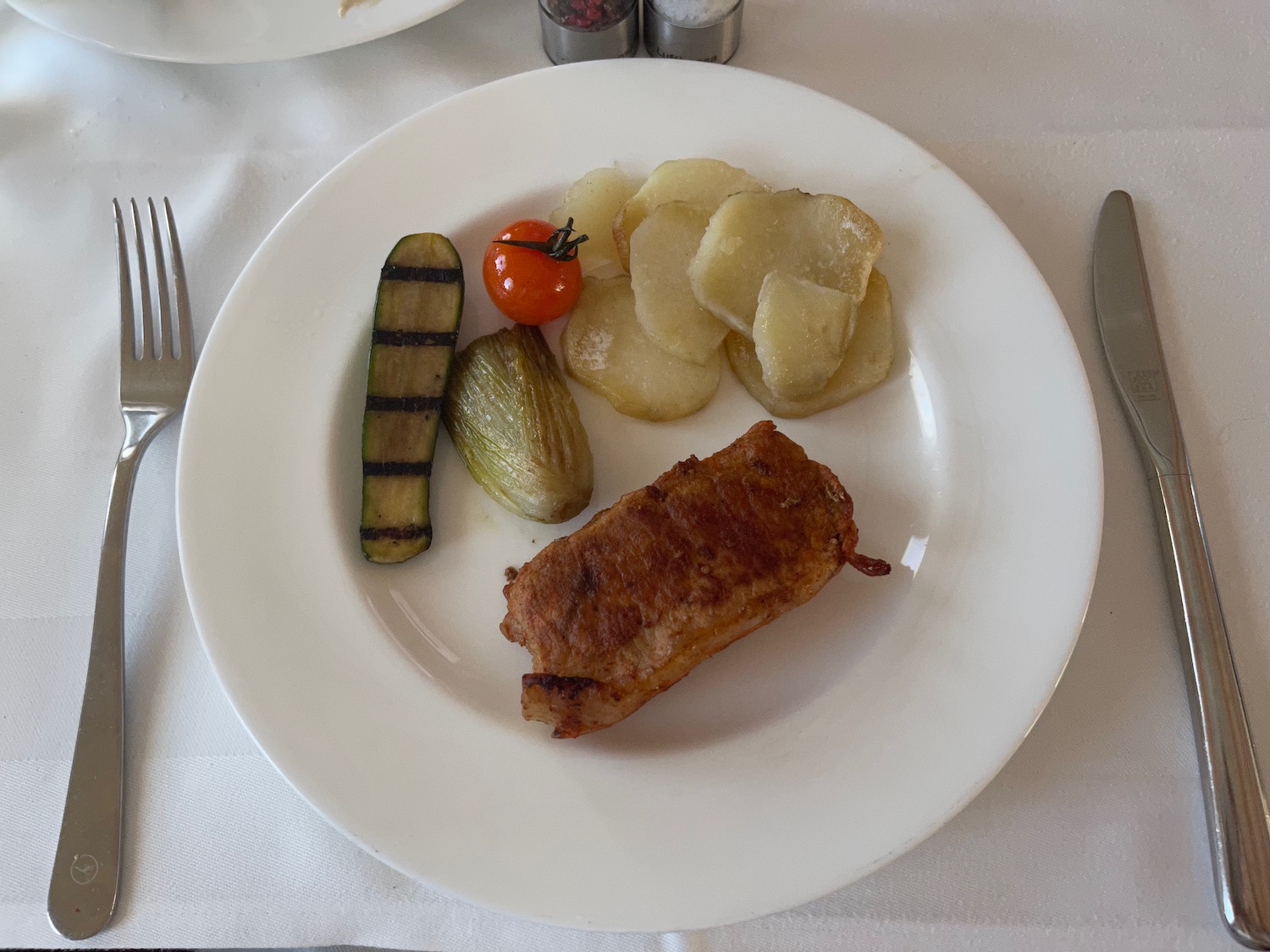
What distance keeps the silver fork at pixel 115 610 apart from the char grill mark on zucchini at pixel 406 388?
659 millimetres

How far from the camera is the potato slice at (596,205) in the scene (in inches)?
89.4

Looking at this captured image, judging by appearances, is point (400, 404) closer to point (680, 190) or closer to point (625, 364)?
point (625, 364)

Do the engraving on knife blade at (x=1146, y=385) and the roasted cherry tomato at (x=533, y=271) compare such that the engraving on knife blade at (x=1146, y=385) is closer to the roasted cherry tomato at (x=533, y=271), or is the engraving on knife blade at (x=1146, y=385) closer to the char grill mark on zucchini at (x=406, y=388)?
the roasted cherry tomato at (x=533, y=271)

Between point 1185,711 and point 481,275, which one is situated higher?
point 481,275

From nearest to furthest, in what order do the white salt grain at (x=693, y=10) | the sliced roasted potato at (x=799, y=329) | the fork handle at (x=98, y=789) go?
the fork handle at (x=98, y=789) < the sliced roasted potato at (x=799, y=329) < the white salt grain at (x=693, y=10)

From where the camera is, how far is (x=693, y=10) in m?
2.43

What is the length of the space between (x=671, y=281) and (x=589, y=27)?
0.94m

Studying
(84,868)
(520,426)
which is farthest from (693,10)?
(84,868)

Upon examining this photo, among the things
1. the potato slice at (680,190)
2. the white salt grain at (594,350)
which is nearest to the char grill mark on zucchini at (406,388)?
the white salt grain at (594,350)

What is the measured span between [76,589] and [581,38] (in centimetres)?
216

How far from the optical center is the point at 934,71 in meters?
2.68

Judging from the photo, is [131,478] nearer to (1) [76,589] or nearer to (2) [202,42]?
(1) [76,589]

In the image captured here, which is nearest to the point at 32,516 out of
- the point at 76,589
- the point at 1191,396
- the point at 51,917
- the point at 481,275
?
the point at 76,589

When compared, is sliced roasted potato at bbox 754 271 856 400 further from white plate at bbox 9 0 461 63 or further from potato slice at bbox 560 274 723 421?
white plate at bbox 9 0 461 63
